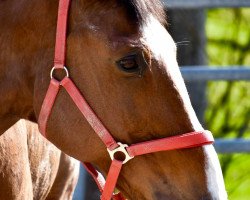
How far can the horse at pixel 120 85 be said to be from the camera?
3305 millimetres

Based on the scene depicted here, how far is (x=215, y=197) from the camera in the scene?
3.20 meters

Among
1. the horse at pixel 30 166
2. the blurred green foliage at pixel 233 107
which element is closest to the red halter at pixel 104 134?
the horse at pixel 30 166

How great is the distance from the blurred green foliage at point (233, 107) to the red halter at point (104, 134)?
3.95 metres

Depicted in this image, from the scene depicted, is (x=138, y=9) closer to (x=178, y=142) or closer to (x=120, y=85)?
(x=120, y=85)

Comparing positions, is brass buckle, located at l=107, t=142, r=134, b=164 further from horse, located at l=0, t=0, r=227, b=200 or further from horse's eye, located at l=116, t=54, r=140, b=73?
horse's eye, located at l=116, t=54, r=140, b=73

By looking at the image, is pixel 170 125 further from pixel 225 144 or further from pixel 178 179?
pixel 225 144

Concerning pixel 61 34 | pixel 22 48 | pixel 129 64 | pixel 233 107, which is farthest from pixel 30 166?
pixel 233 107

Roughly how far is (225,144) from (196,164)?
2589 millimetres

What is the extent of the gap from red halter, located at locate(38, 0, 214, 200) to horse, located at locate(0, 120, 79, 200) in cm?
46

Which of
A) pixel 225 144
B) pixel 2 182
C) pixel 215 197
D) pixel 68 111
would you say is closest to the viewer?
pixel 215 197

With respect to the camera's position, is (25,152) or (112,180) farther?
(25,152)

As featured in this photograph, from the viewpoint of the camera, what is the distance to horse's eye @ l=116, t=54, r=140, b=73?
3.34 meters

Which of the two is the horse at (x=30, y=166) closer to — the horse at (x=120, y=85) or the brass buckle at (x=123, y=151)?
the horse at (x=120, y=85)

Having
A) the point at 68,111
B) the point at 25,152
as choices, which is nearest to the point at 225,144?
the point at 25,152
